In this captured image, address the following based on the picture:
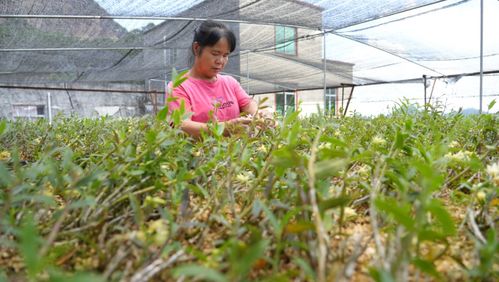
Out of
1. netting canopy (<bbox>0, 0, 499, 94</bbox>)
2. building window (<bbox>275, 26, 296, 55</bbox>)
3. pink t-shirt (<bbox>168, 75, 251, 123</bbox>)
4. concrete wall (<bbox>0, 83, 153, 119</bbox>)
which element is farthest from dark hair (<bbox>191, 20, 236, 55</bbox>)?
concrete wall (<bbox>0, 83, 153, 119</bbox>)

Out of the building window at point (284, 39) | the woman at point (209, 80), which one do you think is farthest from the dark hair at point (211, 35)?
the building window at point (284, 39)

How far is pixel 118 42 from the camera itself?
5.73m

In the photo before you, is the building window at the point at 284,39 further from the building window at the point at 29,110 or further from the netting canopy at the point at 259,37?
the building window at the point at 29,110

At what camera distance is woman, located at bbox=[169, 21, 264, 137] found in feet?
5.73

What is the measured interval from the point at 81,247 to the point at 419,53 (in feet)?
23.9

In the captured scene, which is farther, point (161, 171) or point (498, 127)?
point (498, 127)

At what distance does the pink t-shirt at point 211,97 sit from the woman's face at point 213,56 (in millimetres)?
98

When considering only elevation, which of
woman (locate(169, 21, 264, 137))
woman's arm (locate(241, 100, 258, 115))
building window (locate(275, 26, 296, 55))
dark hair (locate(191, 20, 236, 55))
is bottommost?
woman's arm (locate(241, 100, 258, 115))

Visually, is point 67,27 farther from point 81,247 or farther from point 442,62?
point 442,62

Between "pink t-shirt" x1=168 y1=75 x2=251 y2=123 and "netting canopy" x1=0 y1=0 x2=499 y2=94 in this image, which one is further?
"netting canopy" x1=0 y1=0 x2=499 y2=94

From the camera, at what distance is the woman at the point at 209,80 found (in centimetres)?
175

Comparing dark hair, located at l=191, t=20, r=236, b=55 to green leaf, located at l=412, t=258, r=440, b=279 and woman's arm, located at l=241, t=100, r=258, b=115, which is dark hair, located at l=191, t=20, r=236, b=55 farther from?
green leaf, located at l=412, t=258, r=440, b=279

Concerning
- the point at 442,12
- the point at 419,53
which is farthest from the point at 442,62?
the point at 442,12

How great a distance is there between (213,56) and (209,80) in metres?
0.21
